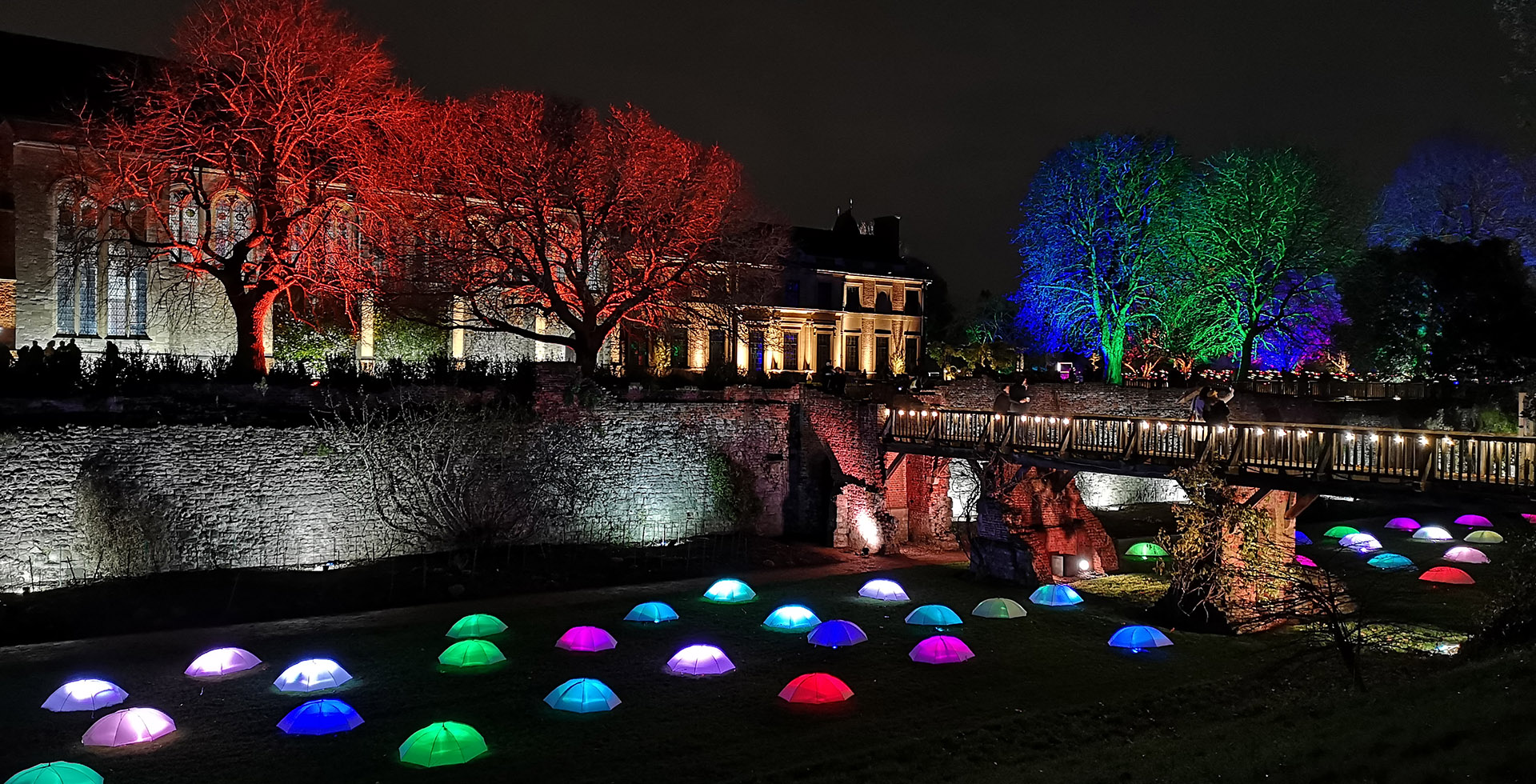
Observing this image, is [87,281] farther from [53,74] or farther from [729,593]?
[729,593]

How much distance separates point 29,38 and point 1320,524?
151 feet

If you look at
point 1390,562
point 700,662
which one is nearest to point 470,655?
point 700,662

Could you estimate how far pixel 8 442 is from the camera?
2017 centimetres

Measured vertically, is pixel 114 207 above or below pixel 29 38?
below

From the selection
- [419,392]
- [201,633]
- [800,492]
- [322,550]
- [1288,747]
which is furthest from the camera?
[800,492]

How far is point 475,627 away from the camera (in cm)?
1856

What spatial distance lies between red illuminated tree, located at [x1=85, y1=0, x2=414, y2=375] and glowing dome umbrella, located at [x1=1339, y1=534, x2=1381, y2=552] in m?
28.5

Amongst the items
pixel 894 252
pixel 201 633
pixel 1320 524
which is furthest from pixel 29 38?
pixel 1320 524

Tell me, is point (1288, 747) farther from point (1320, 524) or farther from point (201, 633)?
point (1320, 524)

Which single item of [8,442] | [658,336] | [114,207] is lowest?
[8,442]

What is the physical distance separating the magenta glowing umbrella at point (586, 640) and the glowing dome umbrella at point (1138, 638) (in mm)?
8788

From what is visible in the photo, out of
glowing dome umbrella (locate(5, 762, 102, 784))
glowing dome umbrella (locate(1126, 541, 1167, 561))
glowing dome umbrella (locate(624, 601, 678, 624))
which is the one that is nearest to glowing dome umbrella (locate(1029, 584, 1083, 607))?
glowing dome umbrella (locate(1126, 541, 1167, 561))

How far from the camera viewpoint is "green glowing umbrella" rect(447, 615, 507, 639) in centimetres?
1852

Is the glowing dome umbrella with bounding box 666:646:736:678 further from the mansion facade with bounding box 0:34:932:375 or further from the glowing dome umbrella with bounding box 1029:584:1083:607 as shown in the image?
the mansion facade with bounding box 0:34:932:375
